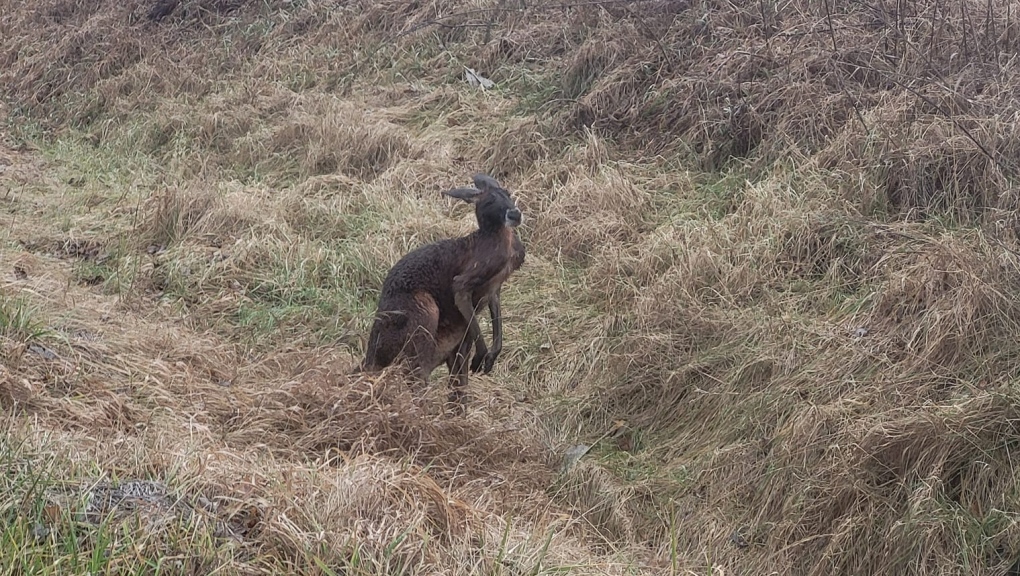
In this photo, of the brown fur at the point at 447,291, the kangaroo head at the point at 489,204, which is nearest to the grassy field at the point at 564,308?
the brown fur at the point at 447,291

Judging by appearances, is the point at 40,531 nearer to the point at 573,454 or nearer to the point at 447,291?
the point at 447,291

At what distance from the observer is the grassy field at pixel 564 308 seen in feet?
11.7

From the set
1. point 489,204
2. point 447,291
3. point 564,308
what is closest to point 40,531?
point 447,291

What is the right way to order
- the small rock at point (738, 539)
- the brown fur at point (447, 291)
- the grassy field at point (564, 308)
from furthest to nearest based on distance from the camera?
the brown fur at point (447, 291)
the small rock at point (738, 539)
the grassy field at point (564, 308)

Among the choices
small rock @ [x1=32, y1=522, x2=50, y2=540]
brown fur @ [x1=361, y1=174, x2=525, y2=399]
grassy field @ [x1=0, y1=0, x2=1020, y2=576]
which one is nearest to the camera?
small rock @ [x1=32, y1=522, x2=50, y2=540]

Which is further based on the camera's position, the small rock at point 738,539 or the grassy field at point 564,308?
the small rock at point 738,539

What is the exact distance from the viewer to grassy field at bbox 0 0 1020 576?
Result: 3.56 meters

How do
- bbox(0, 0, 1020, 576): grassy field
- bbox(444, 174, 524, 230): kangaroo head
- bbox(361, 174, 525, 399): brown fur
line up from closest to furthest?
1. bbox(0, 0, 1020, 576): grassy field
2. bbox(361, 174, 525, 399): brown fur
3. bbox(444, 174, 524, 230): kangaroo head

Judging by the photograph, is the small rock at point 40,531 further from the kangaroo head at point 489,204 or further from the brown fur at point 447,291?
the kangaroo head at point 489,204

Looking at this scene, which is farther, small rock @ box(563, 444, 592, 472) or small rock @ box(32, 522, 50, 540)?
small rock @ box(563, 444, 592, 472)

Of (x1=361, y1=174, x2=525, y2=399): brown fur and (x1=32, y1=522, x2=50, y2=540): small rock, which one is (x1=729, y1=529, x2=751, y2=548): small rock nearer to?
(x1=361, y1=174, x2=525, y2=399): brown fur

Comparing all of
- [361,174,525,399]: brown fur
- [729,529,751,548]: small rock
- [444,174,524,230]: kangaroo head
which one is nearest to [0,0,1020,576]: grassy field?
[729,529,751,548]: small rock

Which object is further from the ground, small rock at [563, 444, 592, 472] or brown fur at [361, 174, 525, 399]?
brown fur at [361, 174, 525, 399]

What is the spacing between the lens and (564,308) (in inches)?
263
